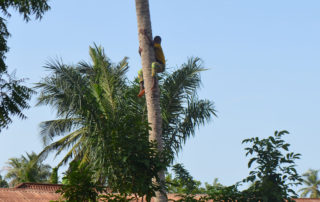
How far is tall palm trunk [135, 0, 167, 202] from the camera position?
9961 millimetres

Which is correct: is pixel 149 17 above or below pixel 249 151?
above

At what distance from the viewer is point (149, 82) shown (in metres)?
10.4

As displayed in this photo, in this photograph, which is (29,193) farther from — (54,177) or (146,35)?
(54,177)

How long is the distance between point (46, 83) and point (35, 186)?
4023 mm

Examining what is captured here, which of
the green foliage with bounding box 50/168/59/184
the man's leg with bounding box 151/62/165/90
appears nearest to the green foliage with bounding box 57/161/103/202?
the man's leg with bounding box 151/62/165/90

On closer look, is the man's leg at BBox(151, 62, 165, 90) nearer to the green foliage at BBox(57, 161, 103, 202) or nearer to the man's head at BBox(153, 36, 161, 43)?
the man's head at BBox(153, 36, 161, 43)

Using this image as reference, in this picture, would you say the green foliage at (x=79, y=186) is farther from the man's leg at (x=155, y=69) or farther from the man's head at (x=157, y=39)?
the man's head at (x=157, y=39)

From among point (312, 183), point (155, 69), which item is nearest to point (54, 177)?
point (155, 69)

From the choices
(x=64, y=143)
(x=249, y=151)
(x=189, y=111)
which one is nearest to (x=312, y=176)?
(x=64, y=143)

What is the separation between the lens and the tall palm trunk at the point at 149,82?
9.96m

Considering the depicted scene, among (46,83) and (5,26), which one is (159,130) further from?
(46,83)

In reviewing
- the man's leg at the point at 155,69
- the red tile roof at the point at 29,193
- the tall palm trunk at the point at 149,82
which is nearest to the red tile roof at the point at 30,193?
the red tile roof at the point at 29,193

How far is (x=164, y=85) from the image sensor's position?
1546 centimetres

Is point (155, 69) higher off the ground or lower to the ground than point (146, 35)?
lower
